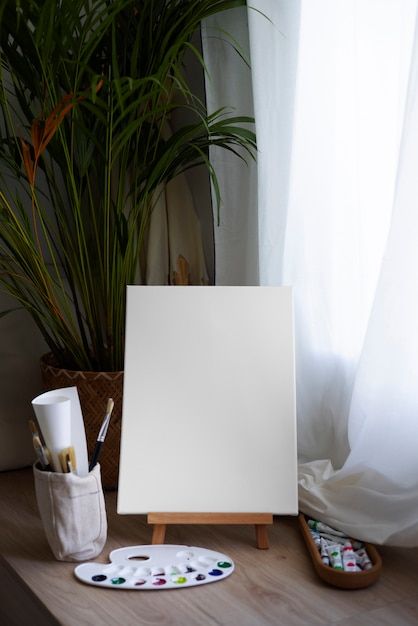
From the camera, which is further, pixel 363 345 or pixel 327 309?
pixel 327 309

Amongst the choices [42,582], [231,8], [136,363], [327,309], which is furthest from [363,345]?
[231,8]

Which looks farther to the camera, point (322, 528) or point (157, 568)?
point (322, 528)

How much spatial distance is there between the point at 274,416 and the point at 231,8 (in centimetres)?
90

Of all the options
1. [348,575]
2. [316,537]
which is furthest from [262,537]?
[348,575]

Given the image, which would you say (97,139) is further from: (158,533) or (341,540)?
(341,540)

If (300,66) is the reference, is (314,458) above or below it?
below

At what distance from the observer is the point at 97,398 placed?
170cm

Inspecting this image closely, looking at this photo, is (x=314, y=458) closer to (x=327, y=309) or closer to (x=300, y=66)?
(x=327, y=309)

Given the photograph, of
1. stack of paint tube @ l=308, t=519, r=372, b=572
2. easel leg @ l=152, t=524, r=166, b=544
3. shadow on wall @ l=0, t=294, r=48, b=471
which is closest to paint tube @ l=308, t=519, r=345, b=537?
stack of paint tube @ l=308, t=519, r=372, b=572

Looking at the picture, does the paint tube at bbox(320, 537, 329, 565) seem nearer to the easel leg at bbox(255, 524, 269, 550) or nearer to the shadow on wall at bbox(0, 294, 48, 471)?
the easel leg at bbox(255, 524, 269, 550)

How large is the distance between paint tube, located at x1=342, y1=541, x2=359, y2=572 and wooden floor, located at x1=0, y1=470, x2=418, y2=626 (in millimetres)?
40

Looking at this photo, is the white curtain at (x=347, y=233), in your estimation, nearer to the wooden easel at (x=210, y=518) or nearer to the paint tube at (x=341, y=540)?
the paint tube at (x=341, y=540)

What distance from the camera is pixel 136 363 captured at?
4.86 feet

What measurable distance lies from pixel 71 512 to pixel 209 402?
0.31 meters
